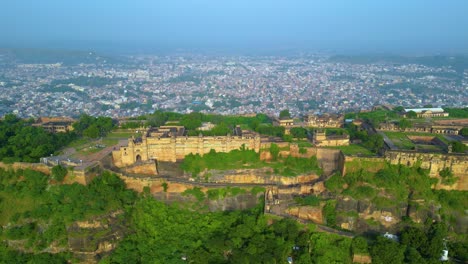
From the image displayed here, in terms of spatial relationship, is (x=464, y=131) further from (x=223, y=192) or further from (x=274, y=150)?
(x=223, y=192)

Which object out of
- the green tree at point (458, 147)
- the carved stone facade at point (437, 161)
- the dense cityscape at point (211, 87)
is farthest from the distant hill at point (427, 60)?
the carved stone facade at point (437, 161)

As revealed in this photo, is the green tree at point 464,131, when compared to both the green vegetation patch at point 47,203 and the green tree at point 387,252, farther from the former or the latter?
the green vegetation patch at point 47,203

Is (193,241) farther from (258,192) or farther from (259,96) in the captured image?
(259,96)

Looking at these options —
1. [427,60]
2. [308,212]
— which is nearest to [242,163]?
[308,212]

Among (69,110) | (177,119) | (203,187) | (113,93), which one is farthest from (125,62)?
(203,187)

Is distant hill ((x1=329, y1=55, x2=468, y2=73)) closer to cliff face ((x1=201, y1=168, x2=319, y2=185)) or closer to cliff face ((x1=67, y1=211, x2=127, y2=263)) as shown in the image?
cliff face ((x1=201, y1=168, x2=319, y2=185))

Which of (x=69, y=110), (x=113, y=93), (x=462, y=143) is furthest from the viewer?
(x=113, y=93)

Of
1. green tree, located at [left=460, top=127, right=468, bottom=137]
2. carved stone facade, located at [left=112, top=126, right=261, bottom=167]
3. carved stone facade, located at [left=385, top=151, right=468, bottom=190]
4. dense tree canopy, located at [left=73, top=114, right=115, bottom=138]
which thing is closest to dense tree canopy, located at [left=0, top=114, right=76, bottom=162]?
dense tree canopy, located at [left=73, top=114, right=115, bottom=138]
